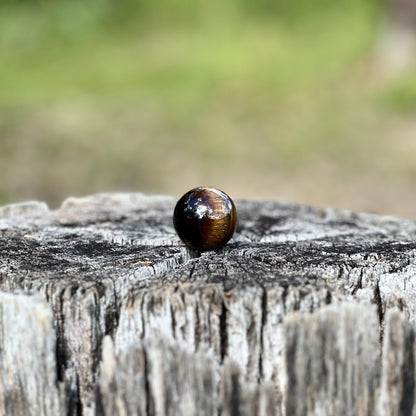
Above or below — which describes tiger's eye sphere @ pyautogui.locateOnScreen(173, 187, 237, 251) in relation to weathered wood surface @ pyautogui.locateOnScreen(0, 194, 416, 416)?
above

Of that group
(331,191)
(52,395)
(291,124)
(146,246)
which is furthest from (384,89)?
(52,395)

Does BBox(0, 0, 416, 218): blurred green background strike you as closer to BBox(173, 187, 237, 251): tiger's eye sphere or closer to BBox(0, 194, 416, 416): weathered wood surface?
BBox(173, 187, 237, 251): tiger's eye sphere

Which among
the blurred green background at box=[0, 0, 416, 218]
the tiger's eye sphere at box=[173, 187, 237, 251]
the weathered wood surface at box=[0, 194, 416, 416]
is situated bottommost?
the weathered wood surface at box=[0, 194, 416, 416]

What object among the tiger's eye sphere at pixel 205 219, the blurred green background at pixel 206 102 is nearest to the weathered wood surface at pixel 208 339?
the tiger's eye sphere at pixel 205 219

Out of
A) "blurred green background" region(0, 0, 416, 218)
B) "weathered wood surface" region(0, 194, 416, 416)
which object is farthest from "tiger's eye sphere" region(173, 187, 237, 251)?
"blurred green background" region(0, 0, 416, 218)

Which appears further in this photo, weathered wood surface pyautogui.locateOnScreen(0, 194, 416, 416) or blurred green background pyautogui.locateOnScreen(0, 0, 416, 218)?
blurred green background pyautogui.locateOnScreen(0, 0, 416, 218)

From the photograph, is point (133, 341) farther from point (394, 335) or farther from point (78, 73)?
point (78, 73)
